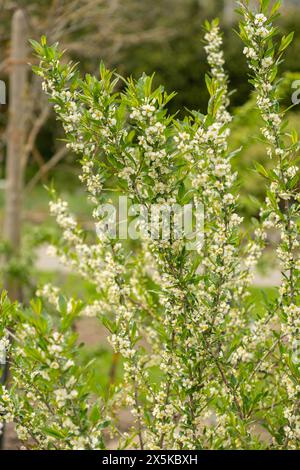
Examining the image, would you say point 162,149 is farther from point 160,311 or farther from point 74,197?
point 74,197

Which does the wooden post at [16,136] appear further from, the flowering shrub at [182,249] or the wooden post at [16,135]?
the flowering shrub at [182,249]

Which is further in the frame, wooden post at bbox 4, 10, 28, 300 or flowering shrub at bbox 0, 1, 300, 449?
wooden post at bbox 4, 10, 28, 300

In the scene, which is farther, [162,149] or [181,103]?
[181,103]

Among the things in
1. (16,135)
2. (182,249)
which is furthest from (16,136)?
(182,249)

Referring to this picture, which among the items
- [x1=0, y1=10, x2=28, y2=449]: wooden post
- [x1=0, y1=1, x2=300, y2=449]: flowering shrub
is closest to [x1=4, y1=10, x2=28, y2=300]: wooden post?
[x1=0, y1=10, x2=28, y2=449]: wooden post

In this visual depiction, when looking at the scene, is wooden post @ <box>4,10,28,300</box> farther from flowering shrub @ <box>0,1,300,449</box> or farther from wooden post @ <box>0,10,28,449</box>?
flowering shrub @ <box>0,1,300,449</box>

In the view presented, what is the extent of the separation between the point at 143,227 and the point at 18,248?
346 centimetres

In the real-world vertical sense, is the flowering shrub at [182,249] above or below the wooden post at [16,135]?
below

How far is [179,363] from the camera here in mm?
2225

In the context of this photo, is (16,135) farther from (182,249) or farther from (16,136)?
(182,249)

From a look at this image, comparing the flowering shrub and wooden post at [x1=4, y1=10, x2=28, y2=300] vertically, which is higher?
wooden post at [x1=4, y1=10, x2=28, y2=300]

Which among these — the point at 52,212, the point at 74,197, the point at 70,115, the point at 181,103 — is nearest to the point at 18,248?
the point at 52,212

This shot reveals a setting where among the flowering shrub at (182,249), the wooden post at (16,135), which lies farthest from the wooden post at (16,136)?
the flowering shrub at (182,249)

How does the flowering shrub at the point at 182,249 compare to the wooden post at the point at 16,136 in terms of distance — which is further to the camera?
the wooden post at the point at 16,136
